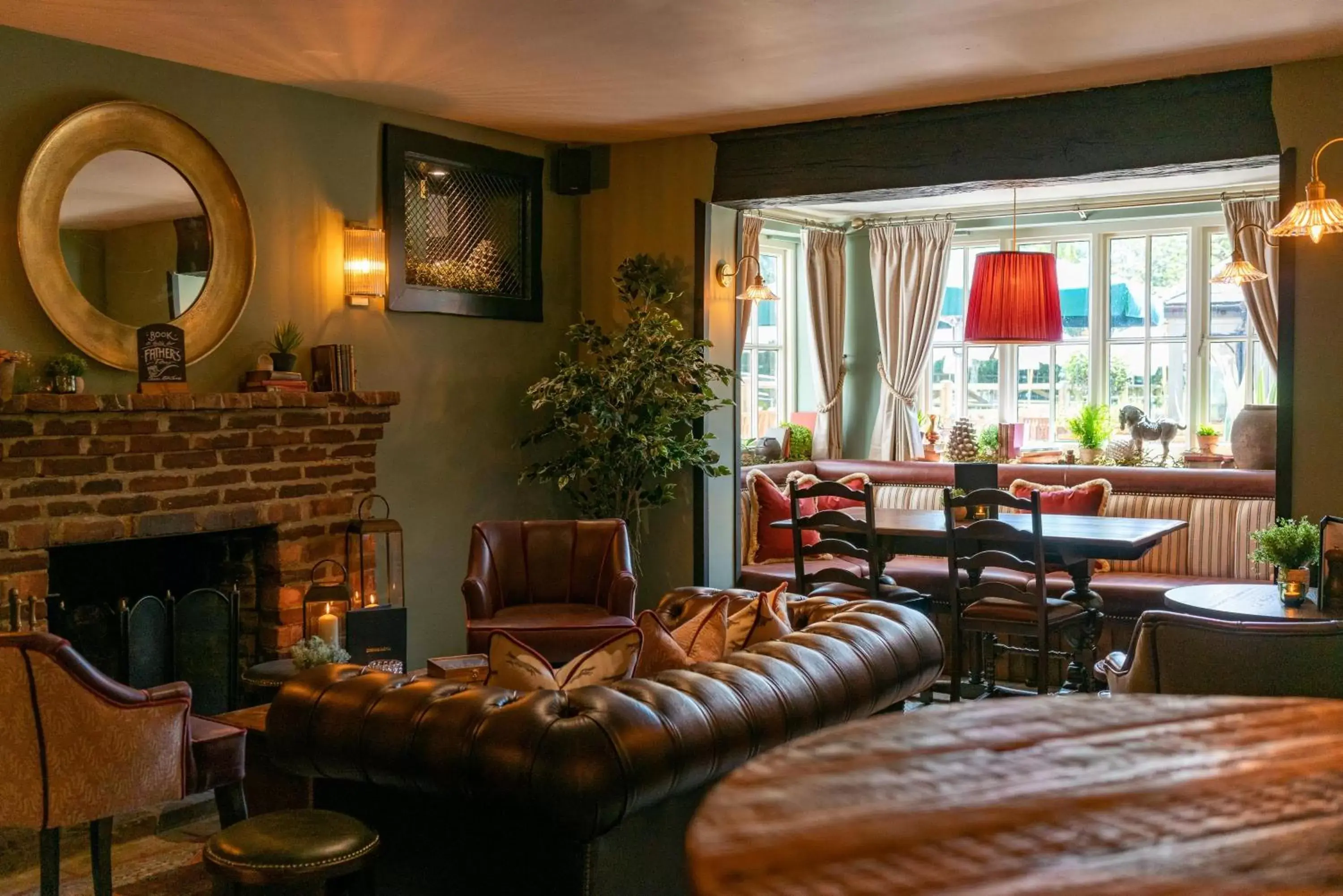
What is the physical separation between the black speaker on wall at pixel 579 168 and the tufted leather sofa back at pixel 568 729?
4.10 metres

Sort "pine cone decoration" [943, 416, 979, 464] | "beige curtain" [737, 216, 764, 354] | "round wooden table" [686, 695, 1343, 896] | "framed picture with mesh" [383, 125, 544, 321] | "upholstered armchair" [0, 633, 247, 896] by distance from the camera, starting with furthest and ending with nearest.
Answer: "pine cone decoration" [943, 416, 979, 464] < "beige curtain" [737, 216, 764, 354] < "framed picture with mesh" [383, 125, 544, 321] < "upholstered armchair" [0, 633, 247, 896] < "round wooden table" [686, 695, 1343, 896]

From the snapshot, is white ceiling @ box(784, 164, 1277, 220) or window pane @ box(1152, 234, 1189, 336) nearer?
white ceiling @ box(784, 164, 1277, 220)

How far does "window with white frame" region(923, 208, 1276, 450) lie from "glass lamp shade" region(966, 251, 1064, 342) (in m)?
1.69

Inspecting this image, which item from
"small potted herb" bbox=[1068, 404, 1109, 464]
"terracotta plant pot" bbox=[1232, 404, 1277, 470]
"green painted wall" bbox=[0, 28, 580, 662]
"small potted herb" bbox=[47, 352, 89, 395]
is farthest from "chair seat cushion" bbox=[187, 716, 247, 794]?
"small potted herb" bbox=[1068, 404, 1109, 464]

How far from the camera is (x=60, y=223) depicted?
14.8 ft

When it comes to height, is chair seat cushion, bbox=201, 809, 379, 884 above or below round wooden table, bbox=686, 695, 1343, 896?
below

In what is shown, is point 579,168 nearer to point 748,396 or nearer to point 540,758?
point 748,396

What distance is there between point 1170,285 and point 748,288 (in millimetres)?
2971

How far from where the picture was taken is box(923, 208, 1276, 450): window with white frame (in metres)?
8.03

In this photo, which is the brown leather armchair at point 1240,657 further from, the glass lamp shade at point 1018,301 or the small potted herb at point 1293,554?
the glass lamp shade at point 1018,301

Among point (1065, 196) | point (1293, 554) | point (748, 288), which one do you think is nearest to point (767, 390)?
point (748, 288)

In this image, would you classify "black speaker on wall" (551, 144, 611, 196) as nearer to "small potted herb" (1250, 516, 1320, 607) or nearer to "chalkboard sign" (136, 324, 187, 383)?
"chalkboard sign" (136, 324, 187, 383)

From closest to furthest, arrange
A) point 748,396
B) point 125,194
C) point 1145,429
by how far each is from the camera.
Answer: point 125,194
point 1145,429
point 748,396

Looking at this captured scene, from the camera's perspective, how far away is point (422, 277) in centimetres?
598
